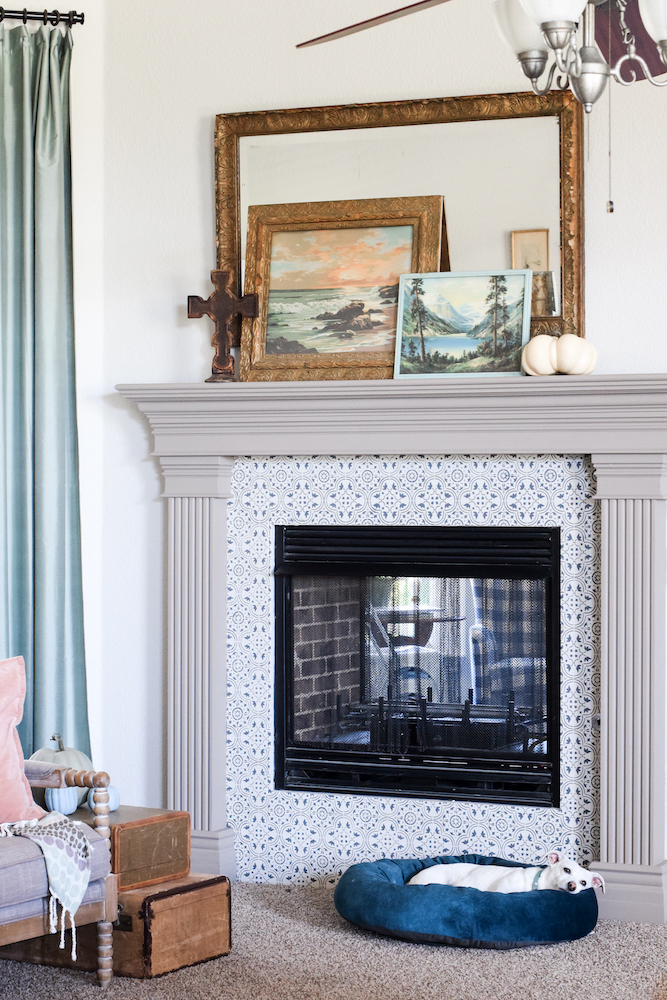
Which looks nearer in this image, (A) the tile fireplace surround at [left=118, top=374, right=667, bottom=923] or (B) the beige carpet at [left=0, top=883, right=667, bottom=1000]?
(B) the beige carpet at [left=0, top=883, right=667, bottom=1000]

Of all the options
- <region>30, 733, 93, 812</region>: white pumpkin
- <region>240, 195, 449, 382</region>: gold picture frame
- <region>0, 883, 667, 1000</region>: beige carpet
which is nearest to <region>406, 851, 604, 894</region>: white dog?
<region>0, 883, 667, 1000</region>: beige carpet

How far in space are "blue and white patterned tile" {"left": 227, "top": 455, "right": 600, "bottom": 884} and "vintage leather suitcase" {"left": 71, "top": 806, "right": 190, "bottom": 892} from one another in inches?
24.6

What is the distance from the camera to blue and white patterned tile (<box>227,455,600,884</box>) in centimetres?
348

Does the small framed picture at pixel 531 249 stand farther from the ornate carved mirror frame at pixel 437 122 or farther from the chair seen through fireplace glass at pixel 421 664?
the chair seen through fireplace glass at pixel 421 664

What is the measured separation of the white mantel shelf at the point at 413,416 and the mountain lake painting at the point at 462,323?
96mm

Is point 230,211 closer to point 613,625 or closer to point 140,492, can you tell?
point 140,492

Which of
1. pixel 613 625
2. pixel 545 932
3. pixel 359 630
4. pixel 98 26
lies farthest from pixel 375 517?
pixel 98 26

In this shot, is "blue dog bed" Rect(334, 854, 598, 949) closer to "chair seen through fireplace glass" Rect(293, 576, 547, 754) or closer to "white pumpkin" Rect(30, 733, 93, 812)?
"chair seen through fireplace glass" Rect(293, 576, 547, 754)

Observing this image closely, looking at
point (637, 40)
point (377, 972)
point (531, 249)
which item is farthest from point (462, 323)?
point (377, 972)

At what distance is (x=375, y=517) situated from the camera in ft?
12.0

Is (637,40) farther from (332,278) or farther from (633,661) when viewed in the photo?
(633,661)

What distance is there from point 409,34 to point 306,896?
2760mm

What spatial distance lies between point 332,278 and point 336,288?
0.04 metres

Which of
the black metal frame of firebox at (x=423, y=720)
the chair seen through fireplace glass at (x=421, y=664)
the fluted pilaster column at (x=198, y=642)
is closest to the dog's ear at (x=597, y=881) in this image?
the black metal frame of firebox at (x=423, y=720)
